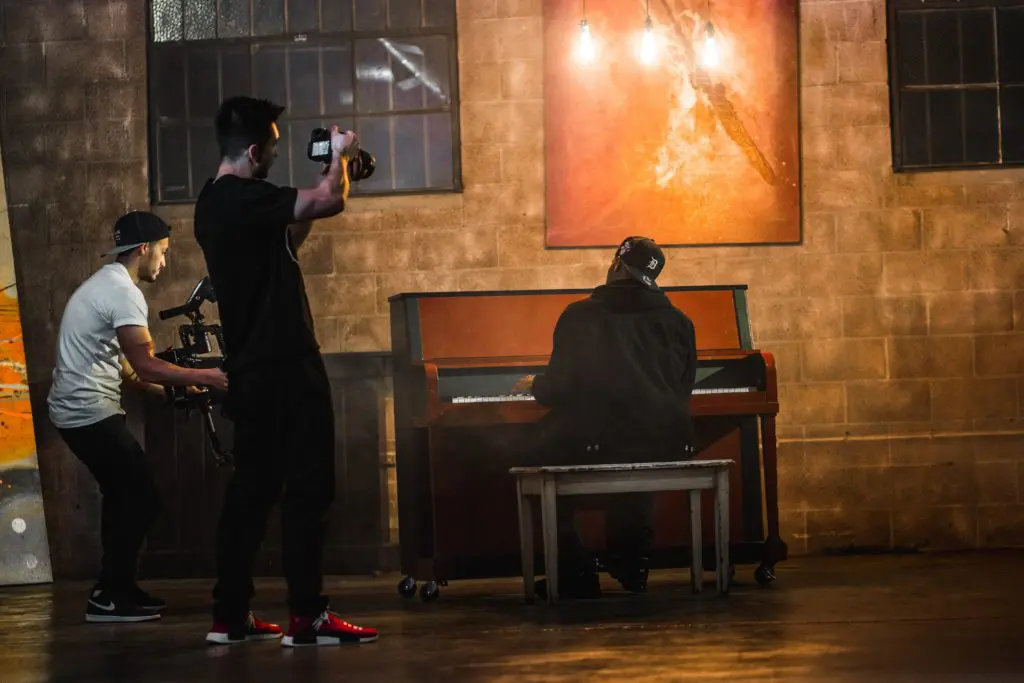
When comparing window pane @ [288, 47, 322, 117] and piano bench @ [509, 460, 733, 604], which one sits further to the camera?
window pane @ [288, 47, 322, 117]

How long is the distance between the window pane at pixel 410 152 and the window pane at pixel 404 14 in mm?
510

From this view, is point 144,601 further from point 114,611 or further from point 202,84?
point 202,84

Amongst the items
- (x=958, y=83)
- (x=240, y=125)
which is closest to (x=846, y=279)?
(x=958, y=83)

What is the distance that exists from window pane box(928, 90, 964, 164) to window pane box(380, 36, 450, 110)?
2704mm

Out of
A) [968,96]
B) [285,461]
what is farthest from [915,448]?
[285,461]

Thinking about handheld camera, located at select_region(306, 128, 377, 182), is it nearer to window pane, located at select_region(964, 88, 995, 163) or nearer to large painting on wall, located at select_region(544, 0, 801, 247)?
large painting on wall, located at select_region(544, 0, 801, 247)

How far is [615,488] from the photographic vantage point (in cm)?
582

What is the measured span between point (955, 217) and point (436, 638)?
14.4 ft

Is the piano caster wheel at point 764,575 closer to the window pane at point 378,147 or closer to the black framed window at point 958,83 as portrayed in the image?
the black framed window at point 958,83

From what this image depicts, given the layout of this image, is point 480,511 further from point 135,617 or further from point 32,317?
point 32,317

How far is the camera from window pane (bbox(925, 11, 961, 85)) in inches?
323

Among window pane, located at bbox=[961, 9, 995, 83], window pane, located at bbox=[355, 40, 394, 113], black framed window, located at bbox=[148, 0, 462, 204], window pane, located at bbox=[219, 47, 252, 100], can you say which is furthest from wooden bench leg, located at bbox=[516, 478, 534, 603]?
window pane, located at bbox=[961, 9, 995, 83]

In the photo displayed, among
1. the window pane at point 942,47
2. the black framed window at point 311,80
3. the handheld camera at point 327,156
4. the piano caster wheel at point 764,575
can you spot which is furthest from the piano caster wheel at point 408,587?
the window pane at point 942,47

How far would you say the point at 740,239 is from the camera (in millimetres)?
8141
